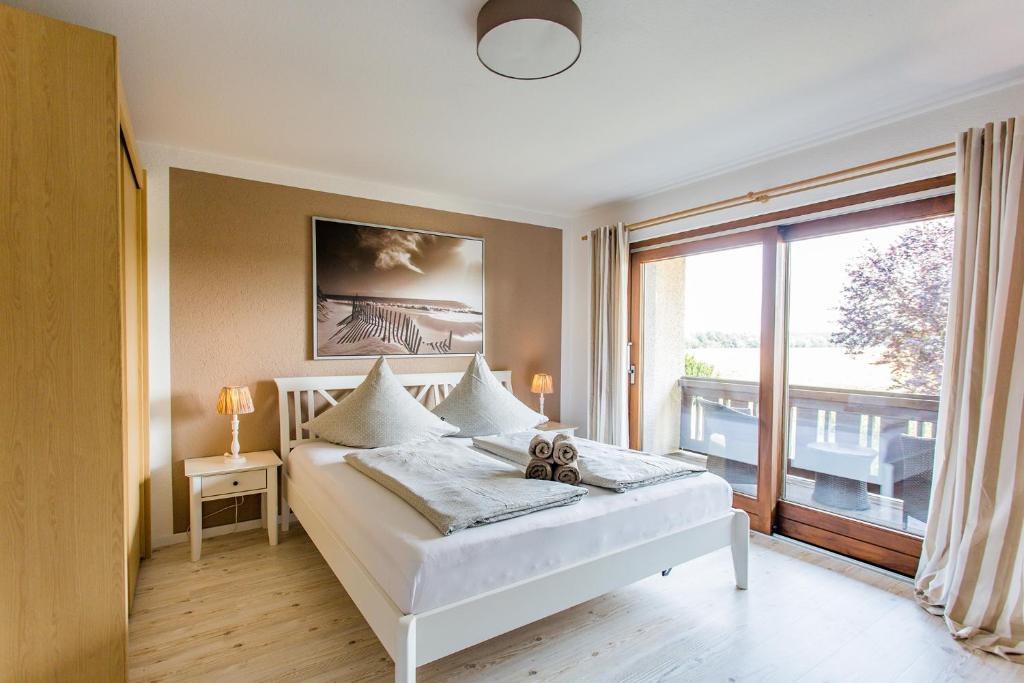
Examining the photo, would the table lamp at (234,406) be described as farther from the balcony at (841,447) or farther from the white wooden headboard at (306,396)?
the balcony at (841,447)

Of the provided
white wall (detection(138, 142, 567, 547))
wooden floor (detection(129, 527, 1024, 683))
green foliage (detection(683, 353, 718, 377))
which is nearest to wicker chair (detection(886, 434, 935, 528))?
wooden floor (detection(129, 527, 1024, 683))

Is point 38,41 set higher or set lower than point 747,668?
higher

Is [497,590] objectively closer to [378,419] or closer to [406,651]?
A: [406,651]

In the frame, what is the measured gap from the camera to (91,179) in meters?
1.76

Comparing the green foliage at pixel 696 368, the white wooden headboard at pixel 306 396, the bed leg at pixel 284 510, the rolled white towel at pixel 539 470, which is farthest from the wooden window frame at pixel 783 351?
the bed leg at pixel 284 510

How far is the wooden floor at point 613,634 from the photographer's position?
2072 mm

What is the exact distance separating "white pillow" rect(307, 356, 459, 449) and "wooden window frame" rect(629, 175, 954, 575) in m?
2.21

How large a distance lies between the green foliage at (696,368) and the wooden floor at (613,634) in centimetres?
146

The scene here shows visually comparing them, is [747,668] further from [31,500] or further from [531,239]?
[531,239]

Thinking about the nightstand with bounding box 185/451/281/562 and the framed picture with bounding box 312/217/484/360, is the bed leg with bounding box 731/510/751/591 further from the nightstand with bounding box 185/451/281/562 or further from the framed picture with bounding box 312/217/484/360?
the nightstand with bounding box 185/451/281/562

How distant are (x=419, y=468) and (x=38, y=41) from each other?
2.18 m

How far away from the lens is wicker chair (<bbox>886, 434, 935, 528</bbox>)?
9.37 ft

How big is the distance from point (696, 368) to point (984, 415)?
6.11ft

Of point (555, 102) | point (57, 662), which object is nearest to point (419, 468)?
point (57, 662)
